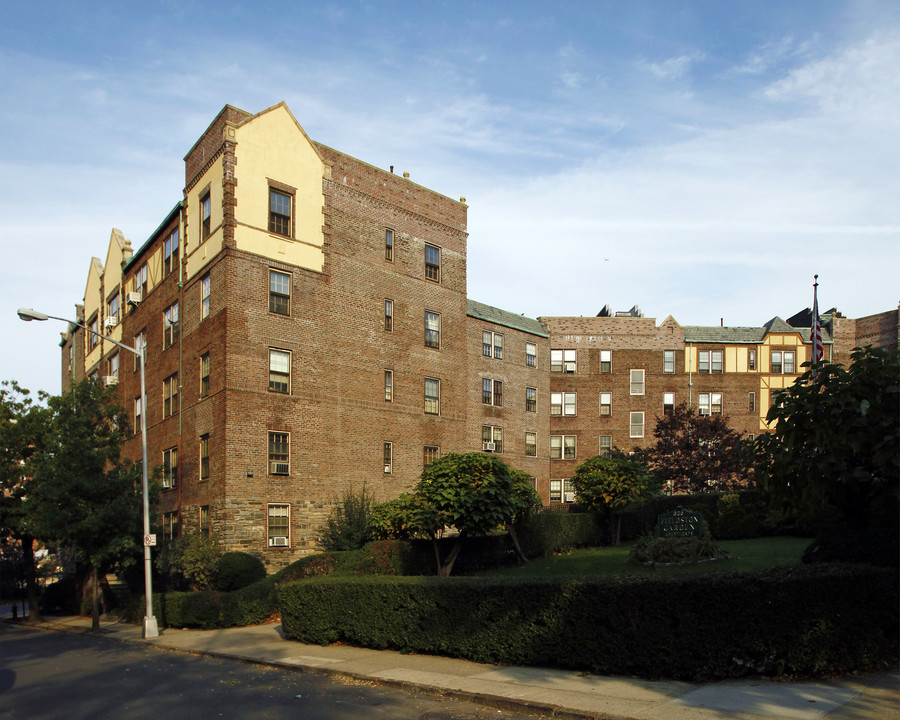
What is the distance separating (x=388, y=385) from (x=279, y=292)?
7.18 m

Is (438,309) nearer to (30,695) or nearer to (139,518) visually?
(139,518)

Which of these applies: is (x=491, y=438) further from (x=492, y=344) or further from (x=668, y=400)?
(x=668, y=400)

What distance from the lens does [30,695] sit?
568 inches

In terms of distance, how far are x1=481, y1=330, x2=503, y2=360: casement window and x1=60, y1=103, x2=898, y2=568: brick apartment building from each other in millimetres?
115

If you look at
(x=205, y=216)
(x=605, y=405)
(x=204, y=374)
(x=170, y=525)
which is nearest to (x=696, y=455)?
(x=605, y=405)

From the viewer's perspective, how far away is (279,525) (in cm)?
3228

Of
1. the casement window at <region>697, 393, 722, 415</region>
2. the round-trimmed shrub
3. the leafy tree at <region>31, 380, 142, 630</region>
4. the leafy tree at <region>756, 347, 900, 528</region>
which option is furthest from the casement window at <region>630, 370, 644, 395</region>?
the leafy tree at <region>756, 347, 900, 528</region>

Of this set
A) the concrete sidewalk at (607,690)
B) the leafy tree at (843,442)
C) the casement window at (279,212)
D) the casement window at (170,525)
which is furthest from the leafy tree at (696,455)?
the concrete sidewalk at (607,690)

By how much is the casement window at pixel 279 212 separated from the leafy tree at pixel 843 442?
2451cm

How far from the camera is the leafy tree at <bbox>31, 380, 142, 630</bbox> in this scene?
27281mm

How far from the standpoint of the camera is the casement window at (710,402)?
176 feet

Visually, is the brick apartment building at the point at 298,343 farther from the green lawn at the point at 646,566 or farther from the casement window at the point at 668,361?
the casement window at the point at 668,361

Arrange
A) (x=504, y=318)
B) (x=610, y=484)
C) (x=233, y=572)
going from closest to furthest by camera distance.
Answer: (x=233, y=572)
(x=610, y=484)
(x=504, y=318)

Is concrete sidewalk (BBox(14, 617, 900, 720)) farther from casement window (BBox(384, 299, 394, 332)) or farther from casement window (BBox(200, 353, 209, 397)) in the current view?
casement window (BBox(384, 299, 394, 332))
